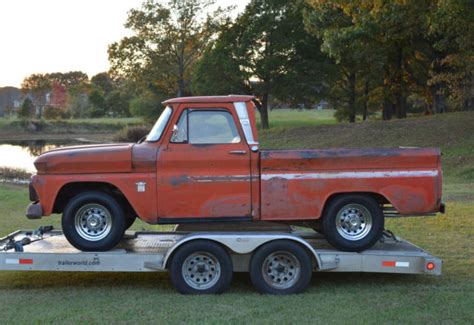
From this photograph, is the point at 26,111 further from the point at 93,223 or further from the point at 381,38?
the point at 93,223

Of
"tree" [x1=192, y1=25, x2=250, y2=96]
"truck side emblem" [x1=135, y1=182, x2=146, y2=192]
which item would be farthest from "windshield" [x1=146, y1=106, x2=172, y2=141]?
"tree" [x1=192, y1=25, x2=250, y2=96]

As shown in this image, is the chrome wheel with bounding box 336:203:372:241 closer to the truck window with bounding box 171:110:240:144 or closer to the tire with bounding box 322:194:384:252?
the tire with bounding box 322:194:384:252

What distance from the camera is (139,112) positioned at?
67.6 m

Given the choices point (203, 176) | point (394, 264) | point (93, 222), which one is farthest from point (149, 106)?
point (394, 264)

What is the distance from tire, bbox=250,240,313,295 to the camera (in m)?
7.57

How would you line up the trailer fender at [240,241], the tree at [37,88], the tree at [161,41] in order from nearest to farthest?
the trailer fender at [240,241] < the tree at [161,41] < the tree at [37,88]

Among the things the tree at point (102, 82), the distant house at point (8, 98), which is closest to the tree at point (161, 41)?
the tree at point (102, 82)

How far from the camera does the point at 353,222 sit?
8.02 m

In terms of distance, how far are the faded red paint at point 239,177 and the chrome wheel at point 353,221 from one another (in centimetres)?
28

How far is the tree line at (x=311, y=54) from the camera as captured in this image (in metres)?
24.0

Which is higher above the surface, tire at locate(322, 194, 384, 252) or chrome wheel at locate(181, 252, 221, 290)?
tire at locate(322, 194, 384, 252)

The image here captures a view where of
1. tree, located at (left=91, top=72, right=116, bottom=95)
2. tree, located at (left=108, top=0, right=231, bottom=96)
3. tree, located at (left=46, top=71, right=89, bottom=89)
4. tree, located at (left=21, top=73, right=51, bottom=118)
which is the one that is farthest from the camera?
tree, located at (left=46, top=71, right=89, bottom=89)

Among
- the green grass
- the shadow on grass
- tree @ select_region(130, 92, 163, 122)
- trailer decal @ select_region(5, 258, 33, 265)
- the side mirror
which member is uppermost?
tree @ select_region(130, 92, 163, 122)

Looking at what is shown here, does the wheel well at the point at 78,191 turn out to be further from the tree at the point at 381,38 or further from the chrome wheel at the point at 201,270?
the tree at the point at 381,38
